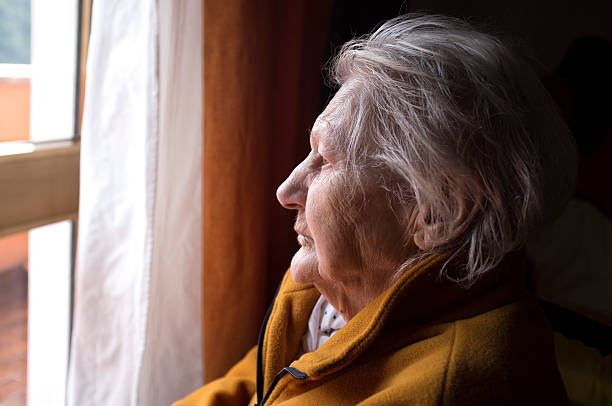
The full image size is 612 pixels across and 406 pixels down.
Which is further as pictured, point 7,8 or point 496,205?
point 7,8

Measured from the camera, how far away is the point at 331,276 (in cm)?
101

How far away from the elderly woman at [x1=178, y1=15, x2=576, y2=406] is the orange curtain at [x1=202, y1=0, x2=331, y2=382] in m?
0.52

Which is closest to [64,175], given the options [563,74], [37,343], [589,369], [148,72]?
[148,72]

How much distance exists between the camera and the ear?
0.92 meters

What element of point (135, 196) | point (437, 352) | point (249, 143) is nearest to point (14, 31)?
point (135, 196)

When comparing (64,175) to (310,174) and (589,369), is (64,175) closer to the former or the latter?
(310,174)

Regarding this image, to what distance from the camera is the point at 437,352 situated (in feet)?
2.90

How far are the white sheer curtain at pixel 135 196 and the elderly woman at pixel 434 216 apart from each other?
0.44m

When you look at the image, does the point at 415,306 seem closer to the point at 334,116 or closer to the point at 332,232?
the point at 332,232

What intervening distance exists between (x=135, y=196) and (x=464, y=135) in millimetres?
A: 763

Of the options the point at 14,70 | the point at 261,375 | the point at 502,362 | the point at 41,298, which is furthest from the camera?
the point at 41,298

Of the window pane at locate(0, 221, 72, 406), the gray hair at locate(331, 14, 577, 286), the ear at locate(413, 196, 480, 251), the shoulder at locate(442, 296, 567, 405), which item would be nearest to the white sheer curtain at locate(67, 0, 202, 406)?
the window pane at locate(0, 221, 72, 406)

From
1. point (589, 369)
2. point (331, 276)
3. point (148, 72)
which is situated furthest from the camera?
point (589, 369)

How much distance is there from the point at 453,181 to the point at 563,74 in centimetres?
101
